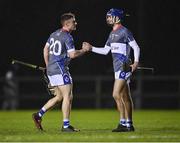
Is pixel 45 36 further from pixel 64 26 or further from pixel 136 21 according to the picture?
pixel 64 26

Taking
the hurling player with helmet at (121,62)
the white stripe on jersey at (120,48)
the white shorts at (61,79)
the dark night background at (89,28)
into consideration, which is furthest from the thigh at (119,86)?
the dark night background at (89,28)

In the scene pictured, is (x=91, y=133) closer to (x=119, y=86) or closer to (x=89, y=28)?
(x=119, y=86)

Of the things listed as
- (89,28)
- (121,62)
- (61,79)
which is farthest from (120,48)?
(89,28)

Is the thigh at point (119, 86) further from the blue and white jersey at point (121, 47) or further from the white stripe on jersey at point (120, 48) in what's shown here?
the white stripe on jersey at point (120, 48)

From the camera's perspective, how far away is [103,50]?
1852 centimetres

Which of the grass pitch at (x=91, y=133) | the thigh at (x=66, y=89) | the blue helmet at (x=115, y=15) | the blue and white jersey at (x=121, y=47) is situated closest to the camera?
the grass pitch at (x=91, y=133)

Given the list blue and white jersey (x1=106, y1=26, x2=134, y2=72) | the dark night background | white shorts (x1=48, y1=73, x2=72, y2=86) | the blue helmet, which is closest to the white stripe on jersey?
blue and white jersey (x1=106, y1=26, x2=134, y2=72)

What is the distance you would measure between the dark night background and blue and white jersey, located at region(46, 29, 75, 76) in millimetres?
19282

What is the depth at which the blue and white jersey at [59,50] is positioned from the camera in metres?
18.4

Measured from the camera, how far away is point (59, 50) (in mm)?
18500

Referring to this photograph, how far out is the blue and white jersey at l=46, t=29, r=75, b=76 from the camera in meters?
18.4

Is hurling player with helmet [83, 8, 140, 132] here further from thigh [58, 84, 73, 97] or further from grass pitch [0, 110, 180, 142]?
thigh [58, 84, 73, 97]

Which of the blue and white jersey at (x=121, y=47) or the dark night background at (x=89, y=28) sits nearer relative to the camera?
the blue and white jersey at (x=121, y=47)

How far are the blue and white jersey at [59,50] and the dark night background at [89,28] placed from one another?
19.3m
